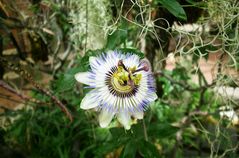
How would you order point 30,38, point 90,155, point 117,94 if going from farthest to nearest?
1. point 90,155
2. point 30,38
3. point 117,94

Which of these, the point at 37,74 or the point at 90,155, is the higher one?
the point at 37,74

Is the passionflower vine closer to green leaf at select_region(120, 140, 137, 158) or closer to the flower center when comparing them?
the flower center

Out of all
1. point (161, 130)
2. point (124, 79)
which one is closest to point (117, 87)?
point (124, 79)

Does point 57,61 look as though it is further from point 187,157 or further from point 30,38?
point 187,157

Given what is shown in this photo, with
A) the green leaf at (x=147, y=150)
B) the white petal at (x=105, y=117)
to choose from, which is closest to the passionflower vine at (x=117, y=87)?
the white petal at (x=105, y=117)

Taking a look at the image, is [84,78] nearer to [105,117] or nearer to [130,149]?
[105,117]

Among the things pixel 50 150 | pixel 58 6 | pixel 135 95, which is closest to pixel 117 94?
pixel 135 95

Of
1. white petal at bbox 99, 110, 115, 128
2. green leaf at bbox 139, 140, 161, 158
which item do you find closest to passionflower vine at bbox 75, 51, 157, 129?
white petal at bbox 99, 110, 115, 128
